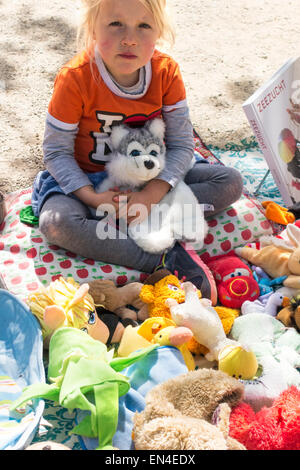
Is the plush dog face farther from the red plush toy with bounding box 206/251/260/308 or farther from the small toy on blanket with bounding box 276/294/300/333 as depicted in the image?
the small toy on blanket with bounding box 276/294/300/333

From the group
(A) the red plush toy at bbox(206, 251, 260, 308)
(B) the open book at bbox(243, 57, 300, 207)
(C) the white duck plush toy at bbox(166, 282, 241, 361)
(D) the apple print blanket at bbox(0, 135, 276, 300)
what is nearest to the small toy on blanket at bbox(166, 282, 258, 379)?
(C) the white duck plush toy at bbox(166, 282, 241, 361)

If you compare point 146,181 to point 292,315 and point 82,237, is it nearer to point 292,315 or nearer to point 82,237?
point 82,237

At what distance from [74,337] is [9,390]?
0.61ft

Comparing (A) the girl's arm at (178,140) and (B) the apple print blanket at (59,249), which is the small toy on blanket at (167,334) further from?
(A) the girl's arm at (178,140)

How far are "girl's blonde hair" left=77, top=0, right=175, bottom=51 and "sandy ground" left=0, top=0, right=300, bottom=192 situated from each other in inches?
22.3

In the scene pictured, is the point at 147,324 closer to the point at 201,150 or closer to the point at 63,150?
the point at 63,150

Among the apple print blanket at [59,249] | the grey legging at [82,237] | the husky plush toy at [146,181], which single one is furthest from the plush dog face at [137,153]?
the apple print blanket at [59,249]

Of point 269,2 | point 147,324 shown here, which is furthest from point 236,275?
point 269,2

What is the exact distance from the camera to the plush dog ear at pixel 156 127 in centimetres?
152

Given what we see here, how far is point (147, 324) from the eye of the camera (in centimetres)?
127

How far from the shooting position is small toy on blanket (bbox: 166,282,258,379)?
1.18 metres

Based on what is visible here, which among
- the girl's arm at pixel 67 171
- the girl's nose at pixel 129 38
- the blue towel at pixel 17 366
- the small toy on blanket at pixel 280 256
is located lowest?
the blue towel at pixel 17 366

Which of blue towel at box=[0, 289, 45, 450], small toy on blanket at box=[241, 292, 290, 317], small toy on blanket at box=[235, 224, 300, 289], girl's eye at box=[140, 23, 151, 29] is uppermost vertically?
A: girl's eye at box=[140, 23, 151, 29]

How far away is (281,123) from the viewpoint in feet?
5.50
